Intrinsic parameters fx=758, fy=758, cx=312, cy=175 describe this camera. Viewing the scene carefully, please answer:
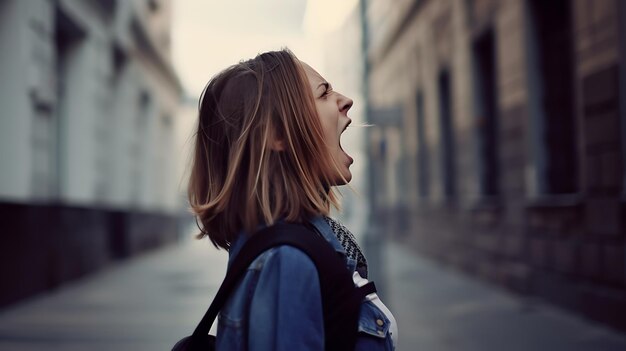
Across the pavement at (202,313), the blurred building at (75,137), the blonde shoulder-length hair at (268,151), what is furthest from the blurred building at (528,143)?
the blonde shoulder-length hair at (268,151)

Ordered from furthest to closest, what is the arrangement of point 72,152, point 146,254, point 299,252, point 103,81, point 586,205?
point 146,254
point 103,81
point 72,152
point 586,205
point 299,252

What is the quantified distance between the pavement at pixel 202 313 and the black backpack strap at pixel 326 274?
4943 mm

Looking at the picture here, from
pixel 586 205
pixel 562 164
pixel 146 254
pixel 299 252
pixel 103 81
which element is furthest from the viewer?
pixel 146 254

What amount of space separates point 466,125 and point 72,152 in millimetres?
6761

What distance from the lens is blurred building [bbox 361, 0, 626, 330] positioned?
6984 millimetres

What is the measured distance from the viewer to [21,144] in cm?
948

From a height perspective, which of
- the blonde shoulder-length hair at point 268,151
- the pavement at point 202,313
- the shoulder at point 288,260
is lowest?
the pavement at point 202,313

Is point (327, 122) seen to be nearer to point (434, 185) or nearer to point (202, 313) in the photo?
point (202, 313)

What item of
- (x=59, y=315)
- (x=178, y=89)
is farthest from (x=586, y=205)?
(x=178, y=89)

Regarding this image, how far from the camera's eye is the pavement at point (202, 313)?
6469mm

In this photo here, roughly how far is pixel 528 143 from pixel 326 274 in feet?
27.6

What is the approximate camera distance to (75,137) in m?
12.9

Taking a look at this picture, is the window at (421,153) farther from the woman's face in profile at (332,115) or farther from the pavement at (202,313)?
the woman's face in profile at (332,115)

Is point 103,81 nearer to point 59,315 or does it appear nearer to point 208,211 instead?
point 59,315
